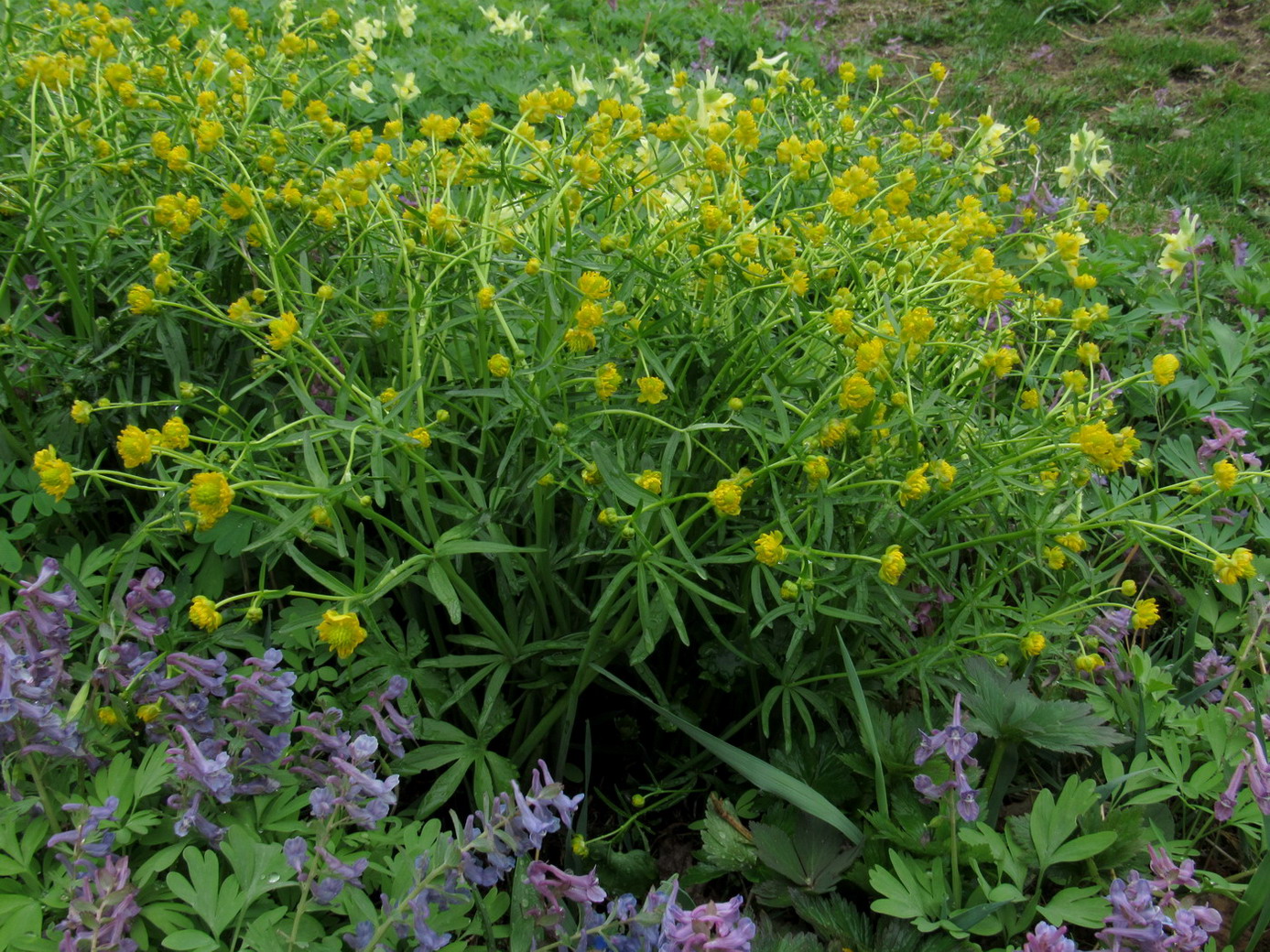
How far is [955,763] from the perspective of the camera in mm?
1487

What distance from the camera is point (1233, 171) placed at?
409cm

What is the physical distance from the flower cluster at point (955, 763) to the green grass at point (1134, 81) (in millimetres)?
2964

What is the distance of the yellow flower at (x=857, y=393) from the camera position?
1420mm

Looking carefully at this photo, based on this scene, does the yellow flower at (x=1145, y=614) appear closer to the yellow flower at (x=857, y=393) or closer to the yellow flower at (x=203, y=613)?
the yellow flower at (x=857, y=393)

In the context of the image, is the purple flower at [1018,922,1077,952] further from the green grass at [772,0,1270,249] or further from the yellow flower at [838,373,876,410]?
the green grass at [772,0,1270,249]

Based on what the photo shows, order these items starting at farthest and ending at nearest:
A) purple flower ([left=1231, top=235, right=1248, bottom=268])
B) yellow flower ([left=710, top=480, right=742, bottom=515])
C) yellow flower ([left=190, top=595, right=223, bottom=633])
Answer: purple flower ([left=1231, top=235, right=1248, bottom=268]) < yellow flower ([left=710, top=480, right=742, bottom=515]) < yellow flower ([left=190, top=595, right=223, bottom=633])

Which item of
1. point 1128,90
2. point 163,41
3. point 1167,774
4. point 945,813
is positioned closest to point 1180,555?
point 1167,774

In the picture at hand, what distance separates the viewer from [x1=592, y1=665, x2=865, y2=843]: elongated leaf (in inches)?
62.5

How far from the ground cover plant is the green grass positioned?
2495 mm

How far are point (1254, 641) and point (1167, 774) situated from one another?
515 millimetres

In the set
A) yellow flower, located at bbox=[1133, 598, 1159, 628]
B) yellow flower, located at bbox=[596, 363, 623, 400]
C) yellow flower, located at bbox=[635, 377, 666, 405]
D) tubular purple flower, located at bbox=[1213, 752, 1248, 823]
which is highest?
yellow flower, located at bbox=[596, 363, 623, 400]

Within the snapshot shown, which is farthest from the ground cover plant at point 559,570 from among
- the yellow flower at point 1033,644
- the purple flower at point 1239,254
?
the purple flower at point 1239,254

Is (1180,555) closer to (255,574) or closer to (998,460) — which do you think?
(998,460)

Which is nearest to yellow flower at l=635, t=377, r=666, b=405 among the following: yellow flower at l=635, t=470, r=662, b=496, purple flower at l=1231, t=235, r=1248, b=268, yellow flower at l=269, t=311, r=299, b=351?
yellow flower at l=635, t=470, r=662, b=496
